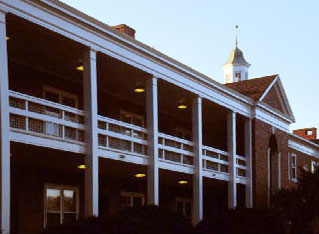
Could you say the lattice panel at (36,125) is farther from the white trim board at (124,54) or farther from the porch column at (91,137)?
the white trim board at (124,54)

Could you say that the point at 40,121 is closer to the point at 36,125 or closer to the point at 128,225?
the point at 36,125

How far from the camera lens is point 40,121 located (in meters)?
17.7

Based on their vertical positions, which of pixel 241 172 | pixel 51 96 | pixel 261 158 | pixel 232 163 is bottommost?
pixel 241 172

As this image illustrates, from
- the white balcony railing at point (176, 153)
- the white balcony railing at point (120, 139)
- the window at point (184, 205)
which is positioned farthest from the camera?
the window at point (184, 205)

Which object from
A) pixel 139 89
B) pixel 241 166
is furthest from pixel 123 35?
pixel 241 166

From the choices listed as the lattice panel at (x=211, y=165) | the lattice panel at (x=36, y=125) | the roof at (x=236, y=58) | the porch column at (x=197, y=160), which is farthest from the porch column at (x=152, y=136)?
the roof at (x=236, y=58)

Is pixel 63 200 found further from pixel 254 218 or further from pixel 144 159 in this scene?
pixel 254 218

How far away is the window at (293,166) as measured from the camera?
1492 inches

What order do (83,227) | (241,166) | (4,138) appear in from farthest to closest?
(241,166) → (4,138) → (83,227)

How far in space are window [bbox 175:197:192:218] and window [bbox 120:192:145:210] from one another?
12.0ft

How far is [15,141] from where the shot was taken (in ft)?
53.5

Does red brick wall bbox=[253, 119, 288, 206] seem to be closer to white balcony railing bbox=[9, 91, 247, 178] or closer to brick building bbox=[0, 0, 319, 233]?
brick building bbox=[0, 0, 319, 233]

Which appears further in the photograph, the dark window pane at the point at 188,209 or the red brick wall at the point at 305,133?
the red brick wall at the point at 305,133

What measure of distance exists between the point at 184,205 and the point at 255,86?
751 centimetres
